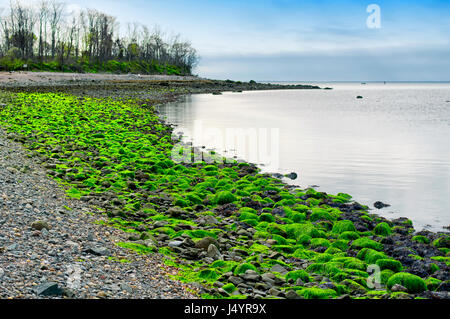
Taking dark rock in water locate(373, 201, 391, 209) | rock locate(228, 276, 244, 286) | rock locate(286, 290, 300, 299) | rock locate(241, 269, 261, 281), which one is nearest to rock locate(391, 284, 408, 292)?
rock locate(286, 290, 300, 299)

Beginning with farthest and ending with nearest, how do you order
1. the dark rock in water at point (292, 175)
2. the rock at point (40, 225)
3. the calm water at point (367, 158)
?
the dark rock in water at point (292, 175) → the calm water at point (367, 158) → the rock at point (40, 225)

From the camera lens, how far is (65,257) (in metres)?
5.43

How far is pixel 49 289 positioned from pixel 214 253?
298 centimetres

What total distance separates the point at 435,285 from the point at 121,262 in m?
4.68

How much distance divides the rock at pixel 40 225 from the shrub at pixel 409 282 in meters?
5.25

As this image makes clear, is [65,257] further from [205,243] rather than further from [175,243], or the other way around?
[205,243]

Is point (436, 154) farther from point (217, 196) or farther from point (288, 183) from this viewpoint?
point (217, 196)

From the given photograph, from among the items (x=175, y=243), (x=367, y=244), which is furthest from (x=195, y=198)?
(x=367, y=244)

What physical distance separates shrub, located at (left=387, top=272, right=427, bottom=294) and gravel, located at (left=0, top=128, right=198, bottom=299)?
300cm

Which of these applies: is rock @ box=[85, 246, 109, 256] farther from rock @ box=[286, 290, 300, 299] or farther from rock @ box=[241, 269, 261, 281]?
rock @ box=[286, 290, 300, 299]

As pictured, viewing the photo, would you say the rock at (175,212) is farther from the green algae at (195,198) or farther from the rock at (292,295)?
the rock at (292,295)

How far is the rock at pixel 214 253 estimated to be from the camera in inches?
268

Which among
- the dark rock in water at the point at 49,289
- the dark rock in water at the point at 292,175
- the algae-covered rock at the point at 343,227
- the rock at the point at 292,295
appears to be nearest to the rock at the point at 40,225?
the dark rock in water at the point at 49,289
